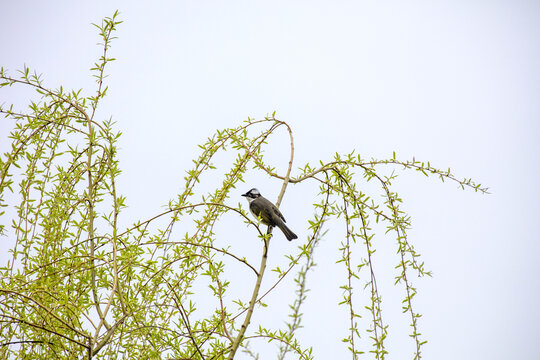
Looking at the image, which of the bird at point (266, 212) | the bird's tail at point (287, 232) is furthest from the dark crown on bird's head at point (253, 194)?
the bird's tail at point (287, 232)

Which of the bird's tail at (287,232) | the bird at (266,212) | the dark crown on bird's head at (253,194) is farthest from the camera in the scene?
the dark crown on bird's head at (253,194)

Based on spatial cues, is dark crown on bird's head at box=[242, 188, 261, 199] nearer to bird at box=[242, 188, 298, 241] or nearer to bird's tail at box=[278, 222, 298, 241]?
bird at box=[242, 188, 298, 241]

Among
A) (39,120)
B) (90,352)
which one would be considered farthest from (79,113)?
(90,352)

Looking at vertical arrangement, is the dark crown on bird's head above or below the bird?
above

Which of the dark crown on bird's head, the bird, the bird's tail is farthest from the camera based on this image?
the dark crown on bird's head

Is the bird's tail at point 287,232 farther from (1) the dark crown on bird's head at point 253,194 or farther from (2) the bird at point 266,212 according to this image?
(1) the dark crown on bird's head at point 253,194

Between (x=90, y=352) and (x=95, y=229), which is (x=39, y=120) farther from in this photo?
(x=90, y=352)

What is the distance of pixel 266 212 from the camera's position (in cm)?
557

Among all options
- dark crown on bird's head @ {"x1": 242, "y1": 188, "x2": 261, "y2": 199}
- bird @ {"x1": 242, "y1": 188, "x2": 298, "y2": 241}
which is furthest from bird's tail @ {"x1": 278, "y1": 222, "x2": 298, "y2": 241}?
dark crown on bird's head @ {"x1": 242, "y1": 188, "x2": 261, "y2": 199}

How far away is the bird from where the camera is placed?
5.12 m

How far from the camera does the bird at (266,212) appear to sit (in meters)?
5.12

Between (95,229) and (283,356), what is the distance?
1.26m

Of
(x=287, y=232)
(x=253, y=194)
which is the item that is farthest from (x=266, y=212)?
(x=253, y=194)

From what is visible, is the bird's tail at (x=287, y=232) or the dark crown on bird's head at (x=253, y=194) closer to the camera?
the bird's tail at (x=287, y=232)
